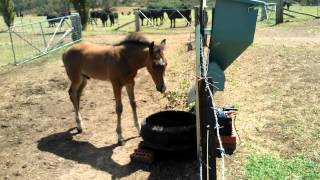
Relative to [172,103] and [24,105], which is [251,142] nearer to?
[172,103]

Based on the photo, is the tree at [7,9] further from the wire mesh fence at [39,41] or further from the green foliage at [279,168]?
the green foliage at [279,168]

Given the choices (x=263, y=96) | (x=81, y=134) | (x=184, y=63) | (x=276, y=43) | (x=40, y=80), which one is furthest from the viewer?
(x=276, y=43)

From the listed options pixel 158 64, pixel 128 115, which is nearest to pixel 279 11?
pixel 128 115

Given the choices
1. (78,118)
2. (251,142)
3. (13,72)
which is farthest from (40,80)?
(251,142)

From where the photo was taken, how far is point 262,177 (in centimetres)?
576

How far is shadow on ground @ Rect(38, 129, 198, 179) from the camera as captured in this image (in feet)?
20.6

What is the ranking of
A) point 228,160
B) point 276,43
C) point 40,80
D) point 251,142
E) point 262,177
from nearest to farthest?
point 262,177 < point 228,160 < point 251,142 < point 40,80 < point 276,43

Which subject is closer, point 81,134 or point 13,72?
point 81,134

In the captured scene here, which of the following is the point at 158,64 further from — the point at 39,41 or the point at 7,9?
the point at 7,9

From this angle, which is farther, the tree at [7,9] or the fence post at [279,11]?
the tree at [7,9]

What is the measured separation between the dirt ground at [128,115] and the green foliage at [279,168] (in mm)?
164

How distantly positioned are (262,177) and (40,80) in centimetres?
845

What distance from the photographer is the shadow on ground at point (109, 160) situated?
6270 mm

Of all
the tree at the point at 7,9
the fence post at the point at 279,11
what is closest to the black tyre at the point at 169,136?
the fence post at the point at 279,11
